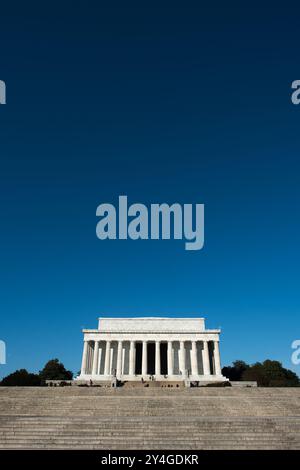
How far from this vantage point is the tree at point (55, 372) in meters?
72.1

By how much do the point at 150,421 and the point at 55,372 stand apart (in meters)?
61.1

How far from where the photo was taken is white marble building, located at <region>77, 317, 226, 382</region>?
184 ft

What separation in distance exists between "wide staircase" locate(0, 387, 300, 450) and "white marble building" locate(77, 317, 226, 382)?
2732 centimetres

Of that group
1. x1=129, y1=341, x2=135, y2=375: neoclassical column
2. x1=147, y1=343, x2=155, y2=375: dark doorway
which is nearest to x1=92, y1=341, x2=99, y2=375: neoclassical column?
x1=129, y1=341, x2=135, y2=375: neoclassical column

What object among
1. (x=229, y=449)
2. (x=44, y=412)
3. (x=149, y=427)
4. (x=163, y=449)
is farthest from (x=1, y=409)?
(x=229, y=449)

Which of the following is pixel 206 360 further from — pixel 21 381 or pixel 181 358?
pixel 21 381

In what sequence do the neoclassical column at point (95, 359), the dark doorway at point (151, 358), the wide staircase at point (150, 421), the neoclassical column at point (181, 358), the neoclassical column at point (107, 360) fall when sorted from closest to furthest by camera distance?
the wide staircase at point (150, 421) < the neoclassical column at point (181, 358) < the neoclassical column at point (95, 359) < the neoclassical column at point (107, 360) < the dark doorway at point (151, 358)

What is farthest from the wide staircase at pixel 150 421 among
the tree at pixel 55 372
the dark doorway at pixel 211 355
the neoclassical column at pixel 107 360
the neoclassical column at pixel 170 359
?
the tree at pixel 55 372

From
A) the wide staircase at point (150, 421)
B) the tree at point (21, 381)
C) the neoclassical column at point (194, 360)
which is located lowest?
the wide staircase at point (150, 421)

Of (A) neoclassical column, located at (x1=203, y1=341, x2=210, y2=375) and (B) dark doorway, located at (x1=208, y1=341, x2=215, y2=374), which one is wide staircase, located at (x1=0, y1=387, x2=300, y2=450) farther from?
(B) dark doorway, located at (x1=208, y1=341, x2=215, y2=374)

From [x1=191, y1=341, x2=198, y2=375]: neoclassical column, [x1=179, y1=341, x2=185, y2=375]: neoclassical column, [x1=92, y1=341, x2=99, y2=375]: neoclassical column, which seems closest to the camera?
[x1=191, y1=341, x2=198, y2=375]: neoclassical column

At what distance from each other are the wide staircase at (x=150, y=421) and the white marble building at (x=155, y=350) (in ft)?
89.6

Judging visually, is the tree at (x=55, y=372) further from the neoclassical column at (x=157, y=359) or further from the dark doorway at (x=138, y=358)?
the neoclassical column at (x=157, y=359)
